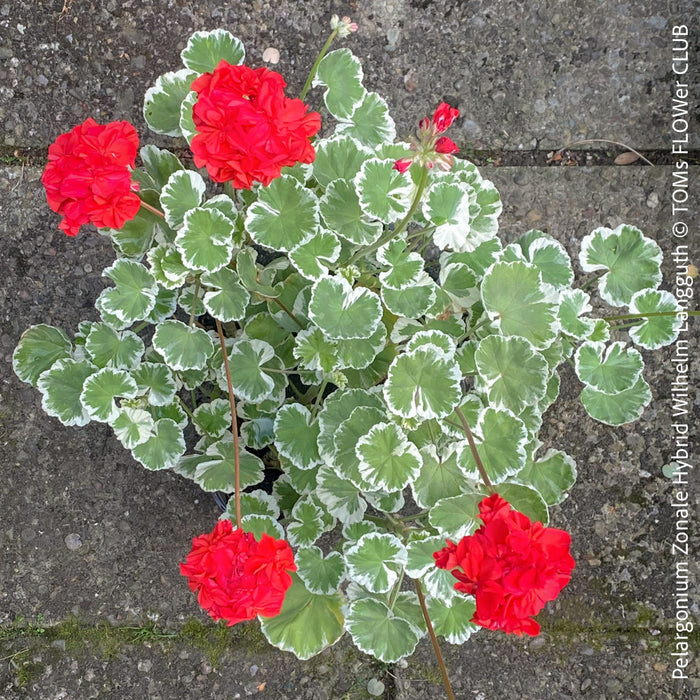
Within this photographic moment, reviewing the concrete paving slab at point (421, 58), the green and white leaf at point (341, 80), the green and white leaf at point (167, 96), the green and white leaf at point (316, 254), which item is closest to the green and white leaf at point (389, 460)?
the green and white leaf at point (316, 254)

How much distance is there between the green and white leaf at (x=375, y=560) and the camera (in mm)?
1264

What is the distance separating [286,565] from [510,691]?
1.09m

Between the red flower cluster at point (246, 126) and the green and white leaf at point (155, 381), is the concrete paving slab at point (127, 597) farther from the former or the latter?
the red flower cluster at point (246, 126)

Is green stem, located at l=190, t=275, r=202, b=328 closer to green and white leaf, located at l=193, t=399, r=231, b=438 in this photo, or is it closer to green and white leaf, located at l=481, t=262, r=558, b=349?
green and white leaf, located at l=193, t=399, r=231, b=438

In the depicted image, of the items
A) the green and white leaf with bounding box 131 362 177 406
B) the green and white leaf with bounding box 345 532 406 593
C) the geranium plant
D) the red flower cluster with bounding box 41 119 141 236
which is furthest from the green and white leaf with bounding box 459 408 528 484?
the red flower cluster with bounding box 41 119 141 236

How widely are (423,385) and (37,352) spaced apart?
33.3 inches

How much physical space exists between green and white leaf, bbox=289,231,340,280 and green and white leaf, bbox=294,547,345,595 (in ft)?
1.86

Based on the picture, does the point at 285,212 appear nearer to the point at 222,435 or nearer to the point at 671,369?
the point at 222,435

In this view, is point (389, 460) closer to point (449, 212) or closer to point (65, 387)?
point (449, 212)

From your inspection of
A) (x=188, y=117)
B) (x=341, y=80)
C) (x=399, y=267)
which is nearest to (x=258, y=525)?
(x=399, y=267)

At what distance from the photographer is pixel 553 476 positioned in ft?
4.68

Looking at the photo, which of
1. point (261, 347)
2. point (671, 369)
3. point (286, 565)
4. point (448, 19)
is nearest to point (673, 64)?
point (448, 19)

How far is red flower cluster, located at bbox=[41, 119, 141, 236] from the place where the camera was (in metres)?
0.99

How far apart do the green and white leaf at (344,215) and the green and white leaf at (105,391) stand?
504mm
